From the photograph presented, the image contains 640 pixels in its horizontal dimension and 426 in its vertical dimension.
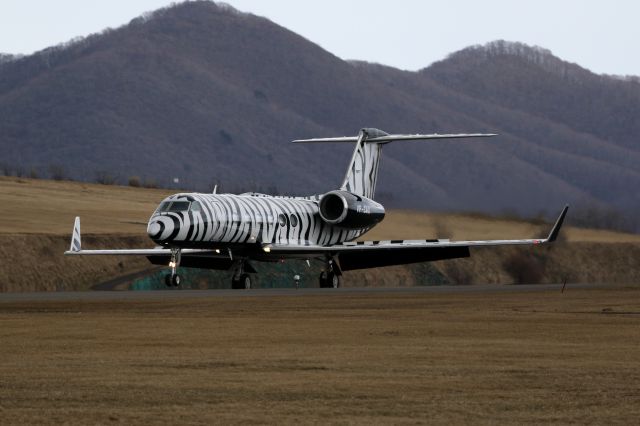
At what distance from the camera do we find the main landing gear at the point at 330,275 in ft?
177

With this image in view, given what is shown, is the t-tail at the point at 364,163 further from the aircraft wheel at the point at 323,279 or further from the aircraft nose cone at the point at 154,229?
the aircraft nose cone at the point at 154,229

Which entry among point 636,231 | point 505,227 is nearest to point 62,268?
point 505,227

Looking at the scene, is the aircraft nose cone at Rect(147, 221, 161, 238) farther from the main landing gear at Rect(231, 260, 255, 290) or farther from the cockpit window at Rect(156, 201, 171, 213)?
the main landing gear at Rect(231, 260, 255, 290)

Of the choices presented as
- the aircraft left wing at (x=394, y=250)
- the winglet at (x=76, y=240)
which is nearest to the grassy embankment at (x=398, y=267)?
the aircraft left wing at (x=394, y=250)

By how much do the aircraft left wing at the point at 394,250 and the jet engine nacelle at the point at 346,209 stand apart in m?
1.10

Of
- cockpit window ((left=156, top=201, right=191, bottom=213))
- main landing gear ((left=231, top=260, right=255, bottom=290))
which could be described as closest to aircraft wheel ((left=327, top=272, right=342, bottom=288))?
main landing gear ((left=231, top=260, right=255, bottom=290))

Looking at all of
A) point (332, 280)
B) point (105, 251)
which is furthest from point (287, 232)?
point (105, 251)

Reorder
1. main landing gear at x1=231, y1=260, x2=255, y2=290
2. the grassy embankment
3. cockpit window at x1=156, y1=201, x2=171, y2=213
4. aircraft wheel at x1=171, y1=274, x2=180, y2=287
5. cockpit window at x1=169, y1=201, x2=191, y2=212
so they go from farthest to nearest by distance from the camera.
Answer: the grassy embankment < main landing gear at x1=231, y1=260, x2=255, y2=290 < cockpit window at x1=156, y1=201, x2=171, y2=213 < cockpit window at x1=169, y1=201, x2=191, y2=212 < aircraft wheel at x1=171, y1=274, x2=180, y2=287

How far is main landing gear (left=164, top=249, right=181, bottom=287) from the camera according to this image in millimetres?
42906

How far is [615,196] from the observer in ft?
219

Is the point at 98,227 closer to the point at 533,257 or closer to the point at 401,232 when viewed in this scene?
the point at 401,232

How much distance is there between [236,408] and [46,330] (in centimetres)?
1117

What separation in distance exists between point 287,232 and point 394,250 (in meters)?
4.12

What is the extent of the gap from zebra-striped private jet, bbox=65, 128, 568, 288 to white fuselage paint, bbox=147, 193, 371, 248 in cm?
3
